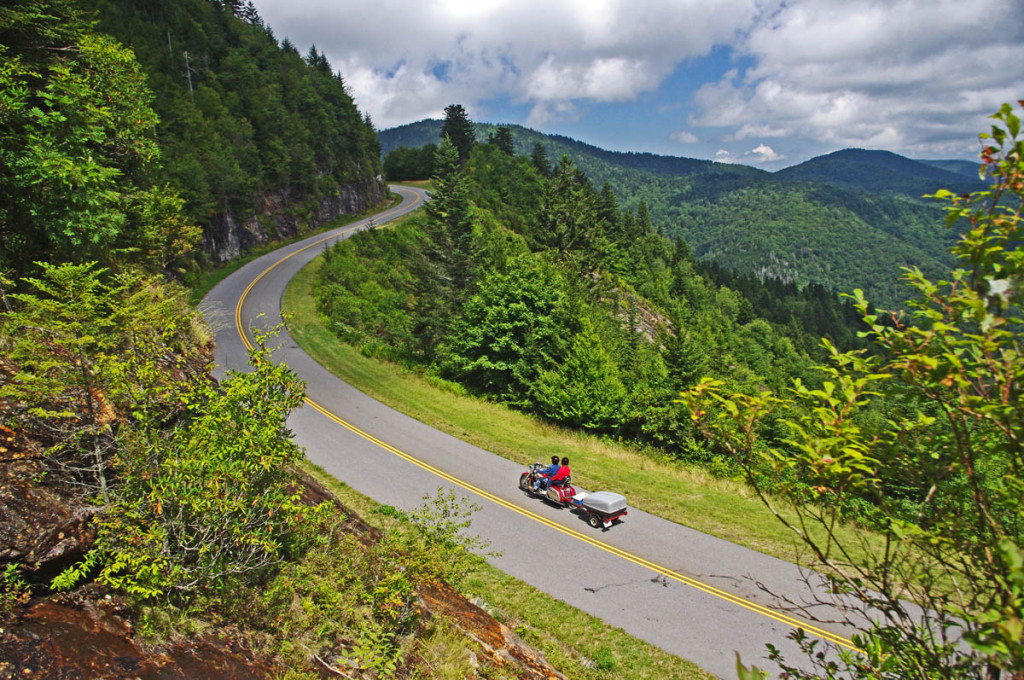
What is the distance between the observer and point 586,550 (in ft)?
39.0

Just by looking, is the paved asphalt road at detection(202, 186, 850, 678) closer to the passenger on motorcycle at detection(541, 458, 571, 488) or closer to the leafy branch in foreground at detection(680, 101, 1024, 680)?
the passenger on motorcycle at detection(541, 458, 571, 488)

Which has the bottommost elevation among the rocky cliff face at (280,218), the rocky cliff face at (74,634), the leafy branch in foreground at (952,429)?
the rocky cliff face at (74,634)

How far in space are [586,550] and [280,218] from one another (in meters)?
45.8

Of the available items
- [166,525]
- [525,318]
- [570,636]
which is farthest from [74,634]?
[525,318]

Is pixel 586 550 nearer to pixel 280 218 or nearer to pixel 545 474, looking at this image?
pixel 545 474

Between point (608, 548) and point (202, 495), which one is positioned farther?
point (608, 548)

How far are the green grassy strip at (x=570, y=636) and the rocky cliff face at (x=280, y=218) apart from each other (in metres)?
36.3

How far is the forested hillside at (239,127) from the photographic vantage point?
37.5 meters

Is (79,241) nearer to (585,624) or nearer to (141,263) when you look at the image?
Result: (141,263)

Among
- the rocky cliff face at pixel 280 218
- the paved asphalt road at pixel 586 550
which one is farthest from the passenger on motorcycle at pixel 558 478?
the rocky cliff face at pixel 280 218

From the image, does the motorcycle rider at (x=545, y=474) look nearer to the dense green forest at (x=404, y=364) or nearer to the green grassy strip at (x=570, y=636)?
the dense green forest at (x=404, y=364)

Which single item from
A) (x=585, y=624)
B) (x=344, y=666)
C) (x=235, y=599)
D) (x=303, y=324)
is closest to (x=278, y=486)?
(x=235, y=599)

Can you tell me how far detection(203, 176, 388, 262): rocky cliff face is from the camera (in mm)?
38656

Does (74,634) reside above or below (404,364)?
above
